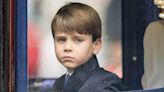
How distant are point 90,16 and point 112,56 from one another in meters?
0.35

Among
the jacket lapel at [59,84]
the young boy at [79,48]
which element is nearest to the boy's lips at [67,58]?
the young boy at [79,48]

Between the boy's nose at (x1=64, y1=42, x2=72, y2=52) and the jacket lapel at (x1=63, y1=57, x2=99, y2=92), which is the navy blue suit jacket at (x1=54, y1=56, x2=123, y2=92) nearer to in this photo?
the jacket lapel at (x1=63, y1=57, x2=99, y2=92)

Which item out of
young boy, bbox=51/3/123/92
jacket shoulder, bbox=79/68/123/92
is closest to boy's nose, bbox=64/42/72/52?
young boy, bbox=51/3/123/92

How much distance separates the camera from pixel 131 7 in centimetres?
376

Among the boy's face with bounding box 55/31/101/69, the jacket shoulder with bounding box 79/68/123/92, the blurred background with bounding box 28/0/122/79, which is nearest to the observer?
the blurred background with bounding box 28/0/122/79

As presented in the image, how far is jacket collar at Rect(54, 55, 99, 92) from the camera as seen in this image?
3.54m

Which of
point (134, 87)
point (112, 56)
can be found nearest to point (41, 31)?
point (112, 56)

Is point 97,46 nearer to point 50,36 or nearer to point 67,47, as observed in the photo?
point 67,47

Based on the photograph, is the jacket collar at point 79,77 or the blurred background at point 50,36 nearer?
the blurred background at point 50,36

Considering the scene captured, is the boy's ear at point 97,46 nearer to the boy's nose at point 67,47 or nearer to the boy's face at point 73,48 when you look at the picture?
the boy's face at point 73,48

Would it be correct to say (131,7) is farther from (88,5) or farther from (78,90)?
(78,90)

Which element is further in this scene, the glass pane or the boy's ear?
the boy's ear

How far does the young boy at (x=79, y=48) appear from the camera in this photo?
11.5ft

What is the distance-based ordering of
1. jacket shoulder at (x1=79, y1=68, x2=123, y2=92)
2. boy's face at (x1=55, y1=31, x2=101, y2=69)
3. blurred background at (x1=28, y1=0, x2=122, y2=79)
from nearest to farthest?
1. blurred background at (x1=28, y1=0, x2=122, y2=79)
2. boy's face at (x1=55, y1=31, x2=101, y2=69)
3. jacket shoulder at (x1=79, y1=68, x2=123, y2=92)
